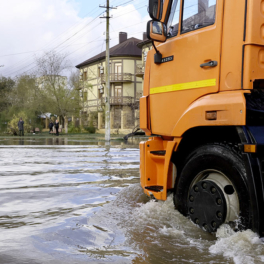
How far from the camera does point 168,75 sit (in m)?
4.67

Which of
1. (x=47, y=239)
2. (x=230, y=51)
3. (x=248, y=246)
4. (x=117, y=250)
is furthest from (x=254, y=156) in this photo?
(x=47, y=239)

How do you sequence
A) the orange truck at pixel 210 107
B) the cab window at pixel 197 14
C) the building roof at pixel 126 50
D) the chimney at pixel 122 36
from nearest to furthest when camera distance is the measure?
the orange truck at pixel 210 107 < the cab window at pixel 197 14 < the building roof at pixel 126 50 < the chimney at pixel 122 36

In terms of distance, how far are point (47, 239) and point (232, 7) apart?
3.01m

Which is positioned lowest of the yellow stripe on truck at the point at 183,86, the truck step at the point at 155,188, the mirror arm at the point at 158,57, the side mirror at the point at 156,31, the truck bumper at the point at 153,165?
the truck step at the point at 155,188

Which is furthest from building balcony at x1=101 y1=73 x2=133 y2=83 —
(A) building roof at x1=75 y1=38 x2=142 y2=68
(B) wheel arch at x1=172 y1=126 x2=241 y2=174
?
(B) wheel arch at x1=172 y1=126 x2=241 y2=174

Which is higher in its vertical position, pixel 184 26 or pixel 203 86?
pixel 184 26

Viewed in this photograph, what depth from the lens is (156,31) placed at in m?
4.62

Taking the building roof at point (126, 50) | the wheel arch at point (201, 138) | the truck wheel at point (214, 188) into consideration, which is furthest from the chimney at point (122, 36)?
the truck wheel at point (214, 188)

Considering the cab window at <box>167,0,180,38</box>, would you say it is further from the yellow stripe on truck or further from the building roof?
the building roof

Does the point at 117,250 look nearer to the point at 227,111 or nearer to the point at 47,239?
the point at 47,239

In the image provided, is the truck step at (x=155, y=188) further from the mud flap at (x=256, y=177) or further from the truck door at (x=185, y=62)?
the mud flap at (x=256, y=177)

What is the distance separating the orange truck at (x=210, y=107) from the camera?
138 inches

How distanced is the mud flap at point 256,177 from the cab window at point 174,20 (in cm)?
182

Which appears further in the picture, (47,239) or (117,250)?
(47,239)
